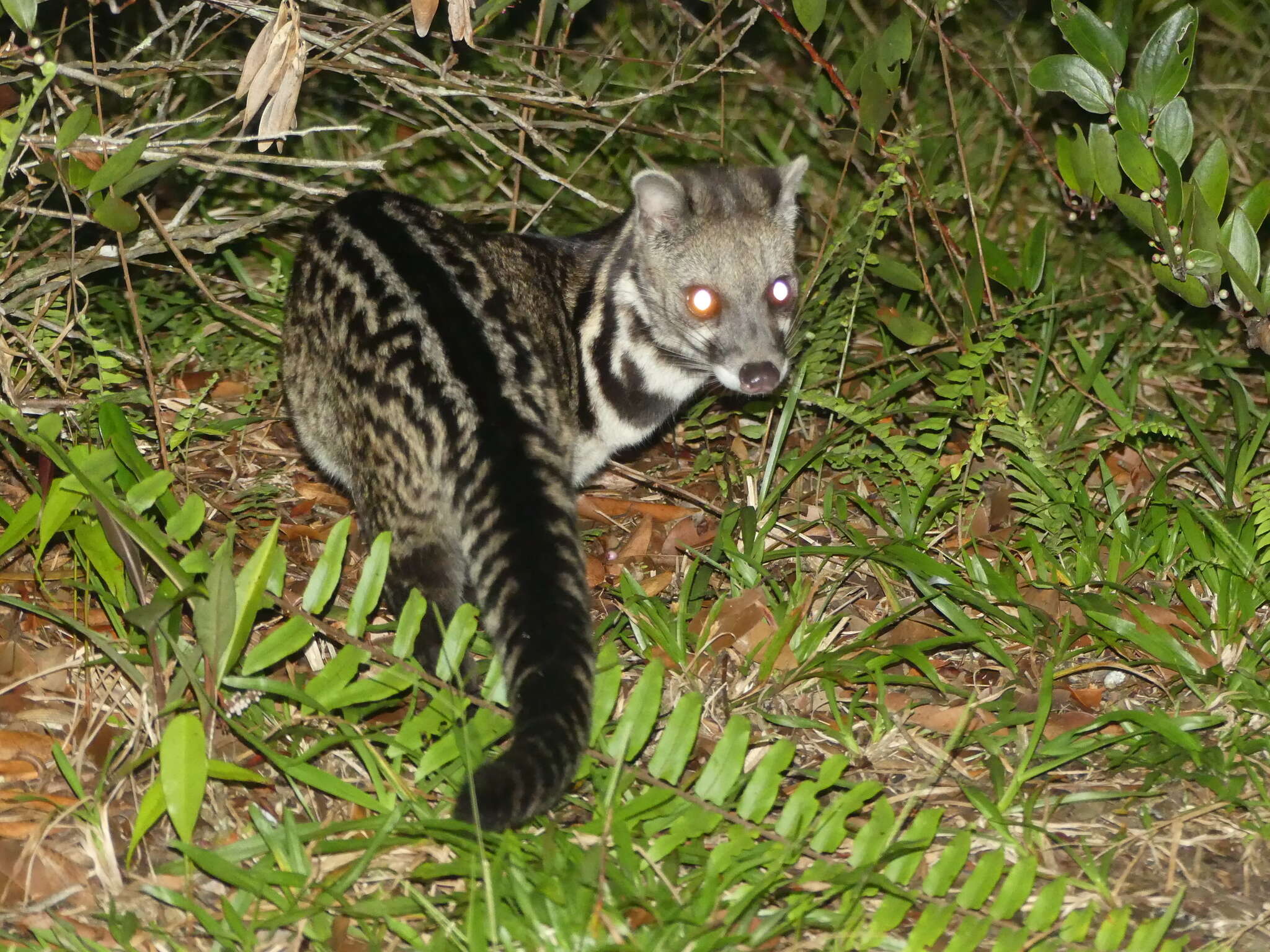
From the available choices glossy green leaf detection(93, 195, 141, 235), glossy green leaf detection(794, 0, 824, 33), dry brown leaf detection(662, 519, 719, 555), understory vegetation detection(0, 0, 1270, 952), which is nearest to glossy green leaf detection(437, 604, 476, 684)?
understory vegetation detection(0, 0, 1270, 952)

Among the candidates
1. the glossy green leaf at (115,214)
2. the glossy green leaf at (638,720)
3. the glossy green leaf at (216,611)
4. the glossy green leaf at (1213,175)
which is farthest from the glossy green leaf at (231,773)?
the glossy green leaf at (1213,175)

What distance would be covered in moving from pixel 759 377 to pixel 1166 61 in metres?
1.87

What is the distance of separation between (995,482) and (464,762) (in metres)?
3.12

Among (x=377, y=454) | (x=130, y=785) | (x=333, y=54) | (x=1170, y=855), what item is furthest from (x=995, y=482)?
(x=130, y=785)

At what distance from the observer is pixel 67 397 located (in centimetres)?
546

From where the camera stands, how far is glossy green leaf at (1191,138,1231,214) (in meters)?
4.89

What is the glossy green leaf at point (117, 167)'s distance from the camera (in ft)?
15.5

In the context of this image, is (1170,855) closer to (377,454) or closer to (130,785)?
(377,454)

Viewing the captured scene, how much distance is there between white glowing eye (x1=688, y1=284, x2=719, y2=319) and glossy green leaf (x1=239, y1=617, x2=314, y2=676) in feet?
7.18

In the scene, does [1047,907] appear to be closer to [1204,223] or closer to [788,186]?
[1204,223]

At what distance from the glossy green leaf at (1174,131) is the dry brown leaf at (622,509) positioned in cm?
249

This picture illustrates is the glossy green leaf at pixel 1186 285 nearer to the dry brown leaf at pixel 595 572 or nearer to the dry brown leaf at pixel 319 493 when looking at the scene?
the dry brown leaf at pixel 595 572

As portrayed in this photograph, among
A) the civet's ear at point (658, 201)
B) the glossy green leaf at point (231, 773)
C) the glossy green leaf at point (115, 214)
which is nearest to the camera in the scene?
the glossy green leaf at point (231, 773)

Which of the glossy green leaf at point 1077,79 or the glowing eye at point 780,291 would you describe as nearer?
the glossy green leaf at point 1077,79
